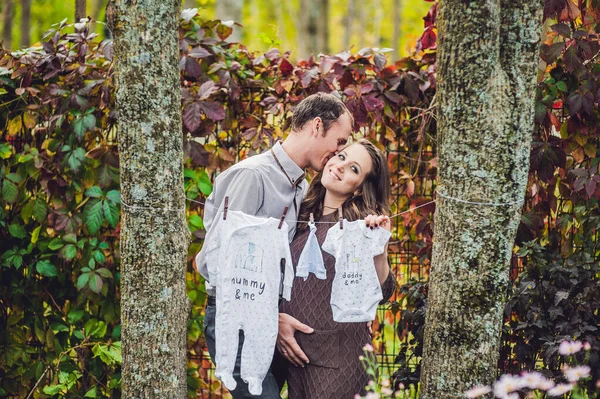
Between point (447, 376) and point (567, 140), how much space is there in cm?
171

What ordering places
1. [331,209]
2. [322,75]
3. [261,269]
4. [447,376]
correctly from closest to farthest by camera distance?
[447,376], [261,269], [331,209], [322,75]

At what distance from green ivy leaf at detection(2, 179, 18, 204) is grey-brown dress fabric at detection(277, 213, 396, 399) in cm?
178

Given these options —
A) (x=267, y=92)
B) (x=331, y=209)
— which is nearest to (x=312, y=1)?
(x=267, y=92)

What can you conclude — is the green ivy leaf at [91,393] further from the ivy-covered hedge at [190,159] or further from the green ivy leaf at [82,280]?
the green ivy leaf at [82,280]

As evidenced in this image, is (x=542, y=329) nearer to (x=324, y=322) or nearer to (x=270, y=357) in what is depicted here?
(x=324, y=322)

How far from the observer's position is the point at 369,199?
9.96ft

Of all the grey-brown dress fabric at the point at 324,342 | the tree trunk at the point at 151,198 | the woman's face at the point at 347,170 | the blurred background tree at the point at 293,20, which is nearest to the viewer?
the tree trunk at the point at 151,198

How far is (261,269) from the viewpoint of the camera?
280 centimetres

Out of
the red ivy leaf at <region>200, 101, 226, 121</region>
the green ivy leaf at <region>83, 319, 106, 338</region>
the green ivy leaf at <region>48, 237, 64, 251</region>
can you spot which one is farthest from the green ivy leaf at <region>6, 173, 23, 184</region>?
the red ivy leaf at <region>200, 101, 226, 121</region>

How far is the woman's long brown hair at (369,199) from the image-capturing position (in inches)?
119

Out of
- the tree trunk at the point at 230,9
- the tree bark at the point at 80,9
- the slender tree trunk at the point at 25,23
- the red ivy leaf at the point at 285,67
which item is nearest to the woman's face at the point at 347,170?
the red ivy leaf at the point at 285,67

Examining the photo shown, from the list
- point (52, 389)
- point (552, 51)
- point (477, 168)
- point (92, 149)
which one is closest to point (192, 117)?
point (92, 149)

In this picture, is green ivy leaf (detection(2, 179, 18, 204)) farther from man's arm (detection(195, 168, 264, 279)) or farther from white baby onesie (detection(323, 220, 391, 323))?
white baby onesie (detection(323, 220, 391, 323))

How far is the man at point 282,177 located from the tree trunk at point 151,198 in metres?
0.29
